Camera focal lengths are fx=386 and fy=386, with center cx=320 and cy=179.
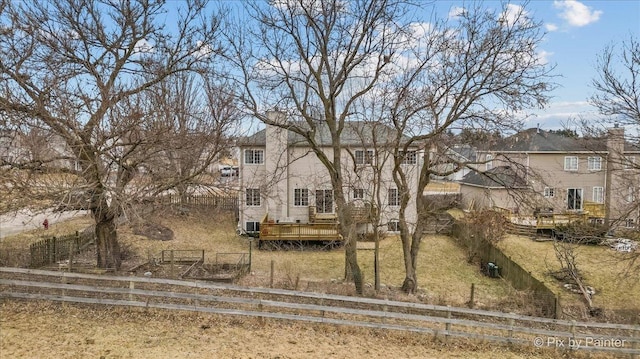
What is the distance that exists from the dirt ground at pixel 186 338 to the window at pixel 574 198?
959 inches

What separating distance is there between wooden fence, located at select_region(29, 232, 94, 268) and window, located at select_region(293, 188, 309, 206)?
11.5m

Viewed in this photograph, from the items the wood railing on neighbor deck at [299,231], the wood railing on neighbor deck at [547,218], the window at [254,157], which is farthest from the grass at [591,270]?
the window at [254,157]

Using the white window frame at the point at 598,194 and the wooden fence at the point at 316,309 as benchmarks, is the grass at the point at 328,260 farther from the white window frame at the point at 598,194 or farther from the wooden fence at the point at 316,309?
the white window frame at the point at 598,194

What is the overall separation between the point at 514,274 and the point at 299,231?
10902 mm

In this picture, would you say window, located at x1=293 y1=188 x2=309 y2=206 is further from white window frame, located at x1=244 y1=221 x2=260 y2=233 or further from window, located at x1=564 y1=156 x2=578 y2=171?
window, located at x1=564 y1=156 x2=578 y2=171

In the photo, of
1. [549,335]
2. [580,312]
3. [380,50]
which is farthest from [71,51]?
[580,312]

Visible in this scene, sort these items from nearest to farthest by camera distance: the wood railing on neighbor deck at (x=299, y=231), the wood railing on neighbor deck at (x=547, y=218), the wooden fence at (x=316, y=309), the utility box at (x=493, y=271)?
1. the wooden fence at (x=316, y=309)
2. the utility box at (x=493, y=271)
3. the wood railing on neighbor deck at (x=299, y=231)
4. the wood railing on neighbor deck at (x=547, y=218)

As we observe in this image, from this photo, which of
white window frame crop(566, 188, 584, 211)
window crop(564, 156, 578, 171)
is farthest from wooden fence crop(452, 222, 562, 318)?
window crop(564, 156, 578, 171)

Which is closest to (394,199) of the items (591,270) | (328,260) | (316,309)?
(328,260)

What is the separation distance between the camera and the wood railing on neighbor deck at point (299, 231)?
21.7 metres

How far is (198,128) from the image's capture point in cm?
1114

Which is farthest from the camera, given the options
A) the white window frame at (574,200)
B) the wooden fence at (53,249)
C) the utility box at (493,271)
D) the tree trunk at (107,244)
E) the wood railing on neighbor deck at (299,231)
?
the white window frame at (574,200)

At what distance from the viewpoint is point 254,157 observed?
80.5 feet

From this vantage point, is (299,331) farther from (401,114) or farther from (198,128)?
(401,114)
